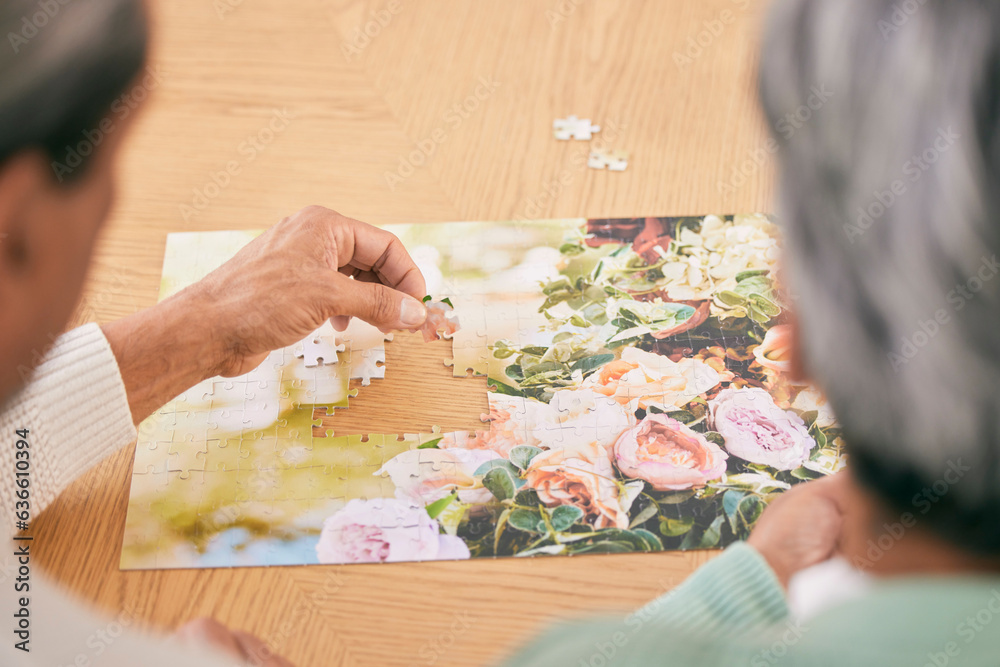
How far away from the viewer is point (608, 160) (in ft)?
4.46

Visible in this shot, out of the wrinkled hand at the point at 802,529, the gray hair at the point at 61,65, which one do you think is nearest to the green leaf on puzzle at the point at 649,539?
the wrinkled hand at the point at 802,529

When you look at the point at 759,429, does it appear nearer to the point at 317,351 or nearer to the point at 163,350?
the point at 317,351

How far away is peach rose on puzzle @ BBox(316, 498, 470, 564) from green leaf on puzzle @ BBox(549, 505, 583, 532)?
0.11 meters

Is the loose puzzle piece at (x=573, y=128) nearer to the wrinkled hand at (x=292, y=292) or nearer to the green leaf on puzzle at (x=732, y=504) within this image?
the wrinkled hand at (x=292, y=292)

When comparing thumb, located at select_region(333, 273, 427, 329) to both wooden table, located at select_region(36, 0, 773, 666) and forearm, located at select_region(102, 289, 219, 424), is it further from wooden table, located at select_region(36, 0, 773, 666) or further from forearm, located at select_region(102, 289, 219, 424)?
forearm, located at select_region(102, 289, 219, 424)

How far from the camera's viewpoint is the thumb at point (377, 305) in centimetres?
107

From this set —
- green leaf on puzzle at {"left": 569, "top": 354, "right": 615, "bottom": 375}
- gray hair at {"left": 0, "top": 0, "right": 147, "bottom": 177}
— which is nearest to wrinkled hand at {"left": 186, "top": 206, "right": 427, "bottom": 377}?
green leaf on puzzle at {"left": 569, "top": 354, "right": 615, "bottom": 375}

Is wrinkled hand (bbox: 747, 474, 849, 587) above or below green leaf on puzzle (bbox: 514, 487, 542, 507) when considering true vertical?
above

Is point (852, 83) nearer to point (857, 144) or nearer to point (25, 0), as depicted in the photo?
point (857, 144)

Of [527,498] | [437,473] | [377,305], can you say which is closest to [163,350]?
[377,305]

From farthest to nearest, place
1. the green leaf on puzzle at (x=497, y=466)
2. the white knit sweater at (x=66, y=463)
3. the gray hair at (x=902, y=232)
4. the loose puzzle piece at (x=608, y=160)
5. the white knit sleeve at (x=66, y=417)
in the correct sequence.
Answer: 1. the loose puzzle piece at (x=608, y=160)
2. the green leaf on puzzle at (x=497, y=466)
3. the white knit sleeve at (x=66, y=417)
4. the white knit sweater at (x=66, y=463)
5. the gray hair at (x=902, y=232)

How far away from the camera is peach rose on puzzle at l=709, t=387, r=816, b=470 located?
1021 millimetres

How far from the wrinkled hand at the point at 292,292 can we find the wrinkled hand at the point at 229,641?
0.33 meters

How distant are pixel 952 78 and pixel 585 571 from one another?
0.67 metres
